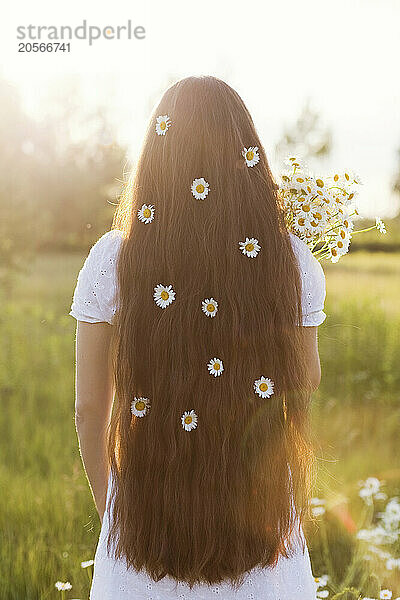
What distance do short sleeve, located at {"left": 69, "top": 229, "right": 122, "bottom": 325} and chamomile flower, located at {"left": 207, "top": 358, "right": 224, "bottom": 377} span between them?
253 millimetres

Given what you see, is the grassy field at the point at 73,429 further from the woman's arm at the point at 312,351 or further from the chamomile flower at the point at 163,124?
the chamomile flower at the point at 163,124

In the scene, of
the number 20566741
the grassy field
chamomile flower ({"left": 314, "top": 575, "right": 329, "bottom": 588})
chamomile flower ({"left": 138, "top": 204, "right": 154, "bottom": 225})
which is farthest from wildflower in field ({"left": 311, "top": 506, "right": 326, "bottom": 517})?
the number 20566741

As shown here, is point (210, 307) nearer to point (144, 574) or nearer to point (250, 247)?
point (250, 247)

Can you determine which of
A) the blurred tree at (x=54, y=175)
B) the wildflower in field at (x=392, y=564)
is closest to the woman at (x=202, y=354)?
the wildflower in field at (x=392, y=564)

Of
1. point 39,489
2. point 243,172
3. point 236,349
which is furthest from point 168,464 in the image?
point 39,489

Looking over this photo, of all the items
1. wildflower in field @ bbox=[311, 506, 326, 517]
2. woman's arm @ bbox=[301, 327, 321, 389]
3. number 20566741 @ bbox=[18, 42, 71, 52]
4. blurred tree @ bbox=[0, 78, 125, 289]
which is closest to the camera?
woman's arm @ bbox=[301, 327, 321, 389]

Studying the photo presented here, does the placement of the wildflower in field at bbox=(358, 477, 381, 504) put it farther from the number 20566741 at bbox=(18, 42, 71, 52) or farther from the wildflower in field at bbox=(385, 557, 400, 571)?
the number 20566741 at bbox=(18, 42, 71, 52)

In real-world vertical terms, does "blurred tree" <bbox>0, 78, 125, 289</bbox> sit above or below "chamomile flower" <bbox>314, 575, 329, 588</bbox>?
above

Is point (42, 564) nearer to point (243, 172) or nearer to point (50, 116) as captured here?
point (243, 172)

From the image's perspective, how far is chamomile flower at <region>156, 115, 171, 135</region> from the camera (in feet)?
5.16

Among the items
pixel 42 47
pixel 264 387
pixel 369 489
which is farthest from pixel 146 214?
pixel 42 47

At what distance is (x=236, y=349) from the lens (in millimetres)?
1498

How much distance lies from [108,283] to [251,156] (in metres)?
0.42

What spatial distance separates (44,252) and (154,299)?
19.2 feet
